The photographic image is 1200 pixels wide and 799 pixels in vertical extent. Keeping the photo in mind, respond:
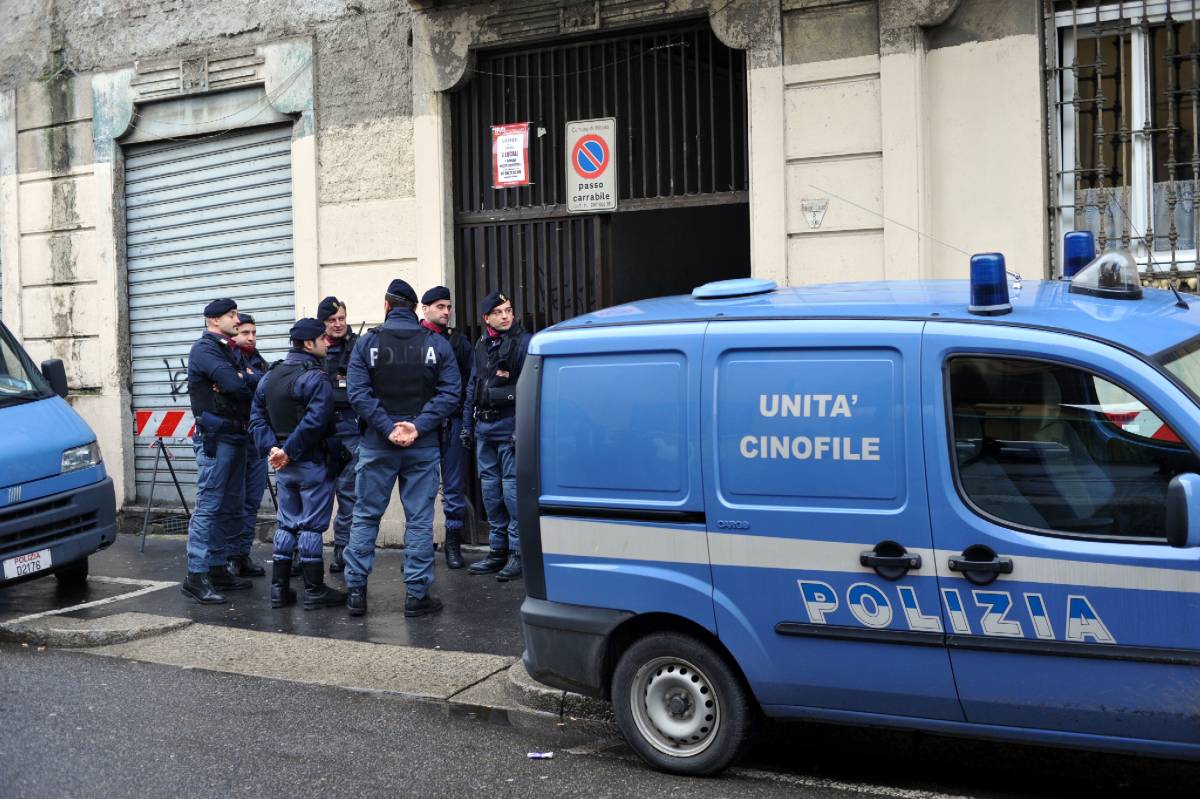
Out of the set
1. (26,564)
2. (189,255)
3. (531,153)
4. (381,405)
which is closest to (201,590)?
(26,564)

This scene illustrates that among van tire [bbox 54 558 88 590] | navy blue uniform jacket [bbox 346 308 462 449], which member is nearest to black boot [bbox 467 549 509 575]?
navy blue uniform jacket [bbox 346 308 462 449]

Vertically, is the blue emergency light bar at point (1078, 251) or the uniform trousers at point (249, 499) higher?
the blue emergency light bar at point (1078, 251)

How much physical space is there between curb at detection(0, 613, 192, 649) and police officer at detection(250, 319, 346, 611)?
0.76m

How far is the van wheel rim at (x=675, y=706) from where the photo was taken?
16.9 ft

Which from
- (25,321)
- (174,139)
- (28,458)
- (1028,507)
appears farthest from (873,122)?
(25,321)

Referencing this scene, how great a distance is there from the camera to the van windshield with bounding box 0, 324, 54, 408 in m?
9.10

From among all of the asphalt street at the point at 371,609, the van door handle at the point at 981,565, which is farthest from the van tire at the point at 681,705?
the asphalt street at the point at 371,609

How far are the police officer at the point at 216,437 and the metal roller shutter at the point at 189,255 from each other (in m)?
2.43

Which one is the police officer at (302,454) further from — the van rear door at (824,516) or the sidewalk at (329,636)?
the van rear door at (824,516)

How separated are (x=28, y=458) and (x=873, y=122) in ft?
18.9

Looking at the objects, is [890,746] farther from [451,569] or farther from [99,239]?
[99,239]

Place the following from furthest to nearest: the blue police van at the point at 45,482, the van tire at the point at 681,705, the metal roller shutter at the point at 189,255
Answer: the metal roller shutter at the point at 189,255
the blue police van at the point at 45,482
the van tire at the point at 681,705

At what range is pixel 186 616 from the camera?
8.51 m

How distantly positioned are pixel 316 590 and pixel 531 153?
3.87 meters
